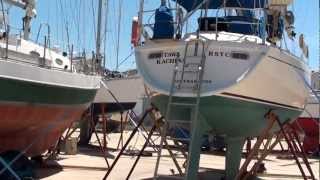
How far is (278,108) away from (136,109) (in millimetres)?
10535

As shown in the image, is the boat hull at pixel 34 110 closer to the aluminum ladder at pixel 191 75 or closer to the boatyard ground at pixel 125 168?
the boatyard ground at pixel 125 168

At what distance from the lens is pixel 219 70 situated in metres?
A: 8.83

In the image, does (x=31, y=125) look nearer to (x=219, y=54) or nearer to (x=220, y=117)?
(x=220, y=117)

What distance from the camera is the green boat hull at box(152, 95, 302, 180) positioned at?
8891 mm

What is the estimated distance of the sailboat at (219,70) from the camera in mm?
8844

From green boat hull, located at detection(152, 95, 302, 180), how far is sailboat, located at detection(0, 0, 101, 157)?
274 centimetres

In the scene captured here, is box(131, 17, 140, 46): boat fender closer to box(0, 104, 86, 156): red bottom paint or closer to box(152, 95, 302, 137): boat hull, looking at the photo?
box(152, 95, 302, 137): boat hull

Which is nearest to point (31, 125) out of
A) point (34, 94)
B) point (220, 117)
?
point (34, 94)

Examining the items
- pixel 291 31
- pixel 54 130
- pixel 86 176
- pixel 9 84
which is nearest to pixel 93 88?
pixel 54 130

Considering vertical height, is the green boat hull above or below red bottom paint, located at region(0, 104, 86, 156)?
above

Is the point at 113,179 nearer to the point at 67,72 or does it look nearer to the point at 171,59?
the point at 67,72

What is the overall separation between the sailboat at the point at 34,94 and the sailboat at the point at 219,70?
2.17 m

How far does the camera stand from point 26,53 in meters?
11.8

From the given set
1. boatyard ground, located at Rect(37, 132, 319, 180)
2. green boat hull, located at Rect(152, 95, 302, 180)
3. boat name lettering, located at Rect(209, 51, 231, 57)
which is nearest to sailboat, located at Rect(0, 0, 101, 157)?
boatyard ground, located at Rect(37, 132, 319, 180)
